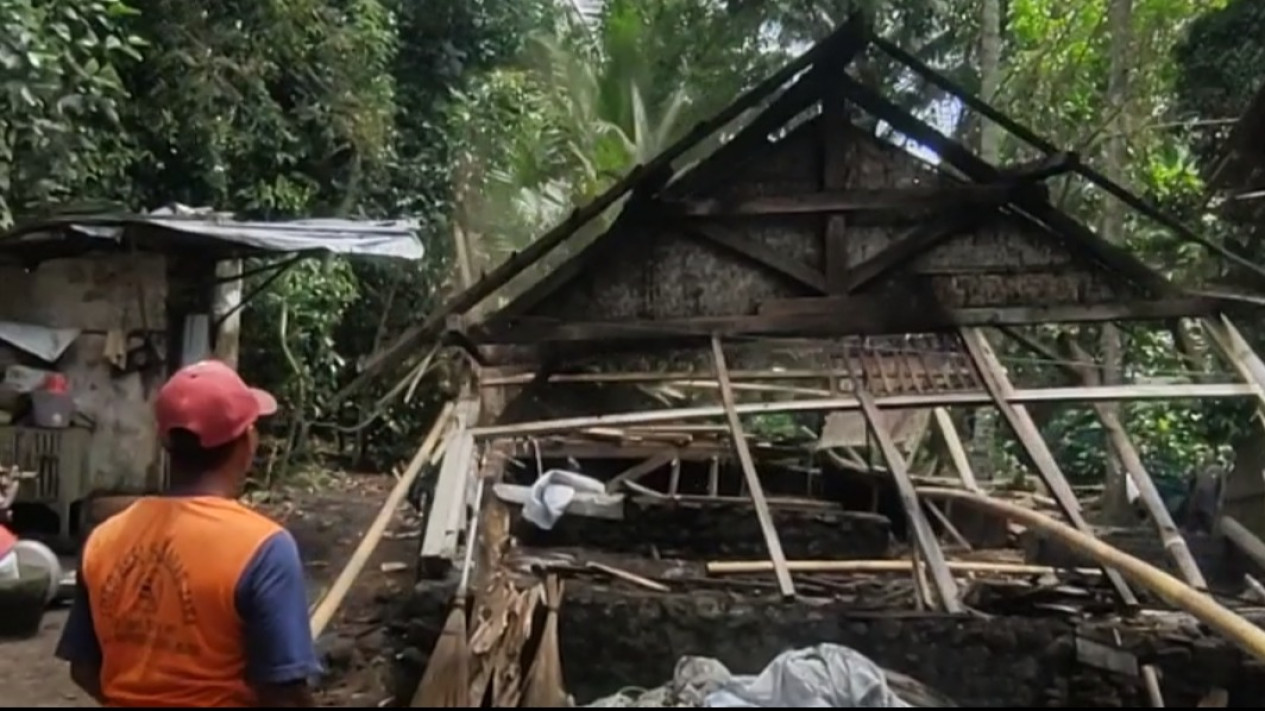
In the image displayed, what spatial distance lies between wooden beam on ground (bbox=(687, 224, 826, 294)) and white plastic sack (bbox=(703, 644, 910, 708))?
3.70m

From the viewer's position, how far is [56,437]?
28.4 ft

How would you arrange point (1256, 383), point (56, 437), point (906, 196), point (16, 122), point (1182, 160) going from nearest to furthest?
point (1256, 383) → point (906, 196) → point (16, 122) → point (56, 437) → point (1182, 160)

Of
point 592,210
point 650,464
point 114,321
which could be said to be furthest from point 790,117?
point 114,321

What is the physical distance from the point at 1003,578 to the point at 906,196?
78.4 inches

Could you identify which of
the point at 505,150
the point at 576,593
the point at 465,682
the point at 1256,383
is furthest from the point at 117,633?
the point at 505,150

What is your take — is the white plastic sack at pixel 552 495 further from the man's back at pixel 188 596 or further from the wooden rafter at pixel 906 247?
the man's back at pixel 188 596

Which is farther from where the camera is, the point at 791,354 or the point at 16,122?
the point at 791,354

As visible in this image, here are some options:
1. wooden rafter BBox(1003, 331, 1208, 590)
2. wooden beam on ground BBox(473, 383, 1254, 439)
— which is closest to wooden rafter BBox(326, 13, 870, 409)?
wooden beam on ground BBox(473, 383, 1254, 439)

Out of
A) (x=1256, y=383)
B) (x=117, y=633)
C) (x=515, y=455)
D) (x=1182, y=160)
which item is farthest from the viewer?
(x=1182, y=160)

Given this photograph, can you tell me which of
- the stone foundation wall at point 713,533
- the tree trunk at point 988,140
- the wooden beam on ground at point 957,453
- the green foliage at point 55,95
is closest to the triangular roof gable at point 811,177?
the wooden beam on ground at point 957,453

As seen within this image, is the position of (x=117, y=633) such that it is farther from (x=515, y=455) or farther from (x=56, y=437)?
(x=515, y=455)

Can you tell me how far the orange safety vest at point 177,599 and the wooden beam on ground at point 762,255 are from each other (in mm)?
4836

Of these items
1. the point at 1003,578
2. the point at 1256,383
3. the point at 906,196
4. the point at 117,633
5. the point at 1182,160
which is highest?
the point at 1182,160

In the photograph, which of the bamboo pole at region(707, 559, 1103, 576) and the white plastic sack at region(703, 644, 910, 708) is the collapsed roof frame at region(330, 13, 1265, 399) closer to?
the bamboo pole at region(707, 559, 1103, 576)
